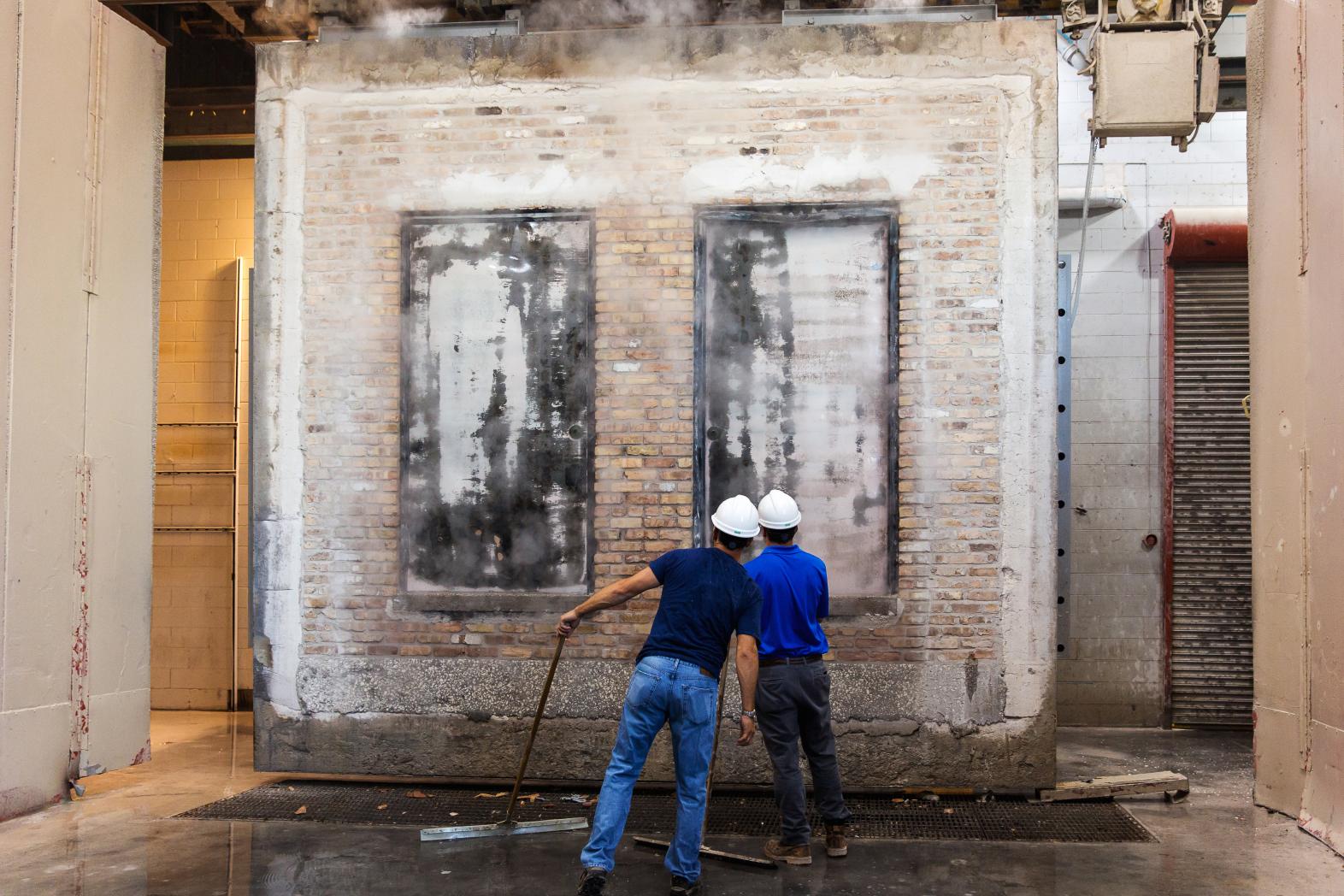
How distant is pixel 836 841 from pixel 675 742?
124 cm

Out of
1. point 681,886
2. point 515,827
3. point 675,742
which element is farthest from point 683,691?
point 515,827

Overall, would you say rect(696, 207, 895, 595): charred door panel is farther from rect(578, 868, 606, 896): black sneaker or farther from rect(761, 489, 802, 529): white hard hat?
rect(578, 868, 606, 896): black sneaker

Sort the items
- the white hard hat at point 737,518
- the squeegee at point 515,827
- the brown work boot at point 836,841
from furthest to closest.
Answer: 1. the squeegee at point 515,827
2. the brown work boot at point 836,841
3. the white hard hat at point 737,518

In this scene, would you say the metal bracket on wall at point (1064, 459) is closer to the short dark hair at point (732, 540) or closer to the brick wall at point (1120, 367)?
the brick wall at point (1120, 367)

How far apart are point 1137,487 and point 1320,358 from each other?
3274 millimetres

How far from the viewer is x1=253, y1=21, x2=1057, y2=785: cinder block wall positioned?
23.3ft

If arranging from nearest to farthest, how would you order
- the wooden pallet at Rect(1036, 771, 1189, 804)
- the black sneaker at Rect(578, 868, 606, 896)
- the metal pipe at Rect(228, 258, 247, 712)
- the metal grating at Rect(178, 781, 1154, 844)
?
the black sneaker at Rect(578, 868, 606, 896)
the metal grating at Rect(178, 781, 1154, 844)
the wooden pallet at Rect(1036, 771, 1189, 804)
the metal pipe at Rect(228, 258, 247, 712)

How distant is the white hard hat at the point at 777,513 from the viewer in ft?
19.3

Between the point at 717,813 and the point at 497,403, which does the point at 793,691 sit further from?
the point at 497,403

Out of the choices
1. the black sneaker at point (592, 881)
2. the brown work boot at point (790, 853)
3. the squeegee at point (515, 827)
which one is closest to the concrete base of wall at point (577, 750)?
the squeegee at point (515, 827)

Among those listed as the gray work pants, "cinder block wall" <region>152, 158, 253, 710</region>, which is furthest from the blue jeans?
"cinder block wall" <region>152, 158, 253, 710</region>

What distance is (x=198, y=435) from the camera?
Answer: 10188 mm

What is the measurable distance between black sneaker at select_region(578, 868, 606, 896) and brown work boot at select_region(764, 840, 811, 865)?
3.62ft

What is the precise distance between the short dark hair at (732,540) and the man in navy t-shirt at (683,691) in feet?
0.31
